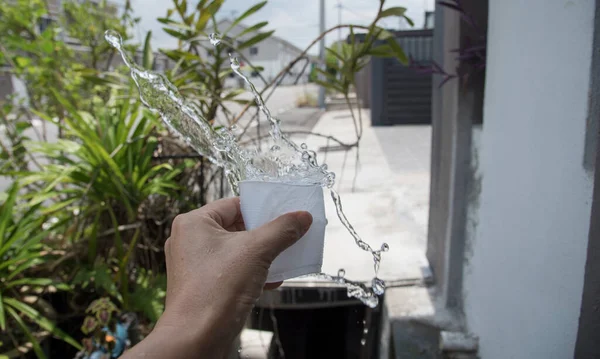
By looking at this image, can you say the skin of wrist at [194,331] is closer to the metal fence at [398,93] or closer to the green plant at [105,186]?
the green plant at [105,186]

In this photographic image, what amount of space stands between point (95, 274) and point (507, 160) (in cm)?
213

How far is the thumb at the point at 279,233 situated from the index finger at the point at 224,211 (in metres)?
0.18

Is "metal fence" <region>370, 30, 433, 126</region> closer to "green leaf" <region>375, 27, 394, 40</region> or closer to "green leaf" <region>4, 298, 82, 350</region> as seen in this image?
"green leaf" <region>375, 27, 394, 40</region>

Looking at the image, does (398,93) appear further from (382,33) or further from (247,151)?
(247,151)

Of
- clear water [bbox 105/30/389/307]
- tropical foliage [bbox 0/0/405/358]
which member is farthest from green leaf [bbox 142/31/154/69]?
clear water [bbox 105/30/389/307]

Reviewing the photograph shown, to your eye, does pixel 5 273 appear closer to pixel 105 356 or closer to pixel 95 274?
pixel 95 274

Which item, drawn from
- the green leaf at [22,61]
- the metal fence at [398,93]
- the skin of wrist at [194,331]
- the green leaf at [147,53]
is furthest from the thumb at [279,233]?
the metal fence at [398,93]

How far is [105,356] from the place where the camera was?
2215 mm

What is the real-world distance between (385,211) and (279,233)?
130 inches

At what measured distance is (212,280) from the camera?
0.88m

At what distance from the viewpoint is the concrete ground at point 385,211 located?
299 centimetres

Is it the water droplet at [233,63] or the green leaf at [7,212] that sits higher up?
the water droplet at [233,63]

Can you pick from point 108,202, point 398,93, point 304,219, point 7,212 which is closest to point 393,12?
point 304,219

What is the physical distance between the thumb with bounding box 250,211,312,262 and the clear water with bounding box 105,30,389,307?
0.31 ft
